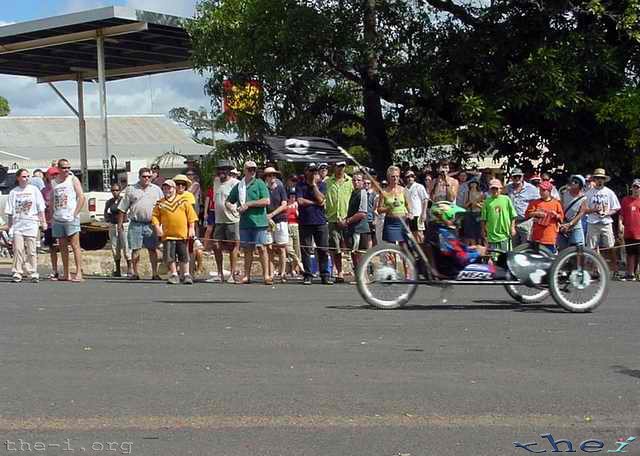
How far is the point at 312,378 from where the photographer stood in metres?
8.16

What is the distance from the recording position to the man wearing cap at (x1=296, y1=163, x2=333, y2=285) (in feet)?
52.9

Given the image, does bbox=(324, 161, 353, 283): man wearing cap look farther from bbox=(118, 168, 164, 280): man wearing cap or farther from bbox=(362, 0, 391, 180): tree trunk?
bbox=(362, 0, 391, 180): tree trunk

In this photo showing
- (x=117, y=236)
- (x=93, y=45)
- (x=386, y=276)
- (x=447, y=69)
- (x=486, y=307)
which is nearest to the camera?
(x=386, y=276)

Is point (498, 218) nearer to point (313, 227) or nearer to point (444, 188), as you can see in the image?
point (444, 188)

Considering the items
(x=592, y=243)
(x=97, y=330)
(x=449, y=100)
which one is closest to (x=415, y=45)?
(x=449, y=100)

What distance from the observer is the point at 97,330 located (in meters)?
10.6

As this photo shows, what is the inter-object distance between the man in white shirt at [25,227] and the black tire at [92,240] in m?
6.39

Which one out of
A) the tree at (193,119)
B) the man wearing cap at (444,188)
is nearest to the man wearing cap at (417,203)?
the man wearing cap at (444,188)

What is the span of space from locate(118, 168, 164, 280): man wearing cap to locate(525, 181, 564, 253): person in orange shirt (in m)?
5.82

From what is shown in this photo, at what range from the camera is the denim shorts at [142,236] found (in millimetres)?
16797

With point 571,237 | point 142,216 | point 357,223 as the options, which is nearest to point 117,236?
point 142,216

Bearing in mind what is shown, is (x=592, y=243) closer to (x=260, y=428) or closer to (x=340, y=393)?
(x=340, y=393)

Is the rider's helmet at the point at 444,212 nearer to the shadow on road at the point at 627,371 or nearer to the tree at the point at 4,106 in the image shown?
the shadow on road at the point at 627,371

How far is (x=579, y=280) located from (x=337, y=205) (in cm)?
526
